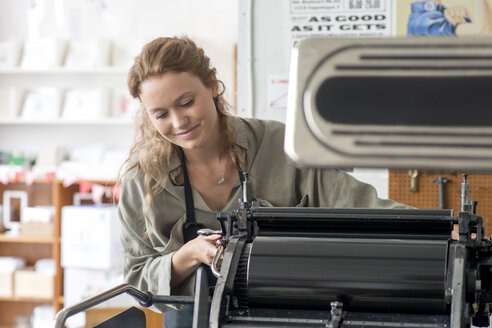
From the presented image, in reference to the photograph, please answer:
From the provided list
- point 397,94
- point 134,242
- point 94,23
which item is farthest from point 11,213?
point 397,94

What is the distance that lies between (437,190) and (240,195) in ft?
4.98

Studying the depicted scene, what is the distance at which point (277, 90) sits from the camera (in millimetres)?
3096

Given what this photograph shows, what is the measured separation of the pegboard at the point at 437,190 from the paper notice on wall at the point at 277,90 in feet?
1.98

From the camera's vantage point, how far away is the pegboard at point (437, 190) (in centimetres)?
293

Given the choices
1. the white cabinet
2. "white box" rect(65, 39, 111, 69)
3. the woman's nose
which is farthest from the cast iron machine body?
"white box" rect(65, 39, 111, 69)

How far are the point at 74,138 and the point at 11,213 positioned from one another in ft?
2.54

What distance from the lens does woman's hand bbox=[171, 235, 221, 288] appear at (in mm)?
1420

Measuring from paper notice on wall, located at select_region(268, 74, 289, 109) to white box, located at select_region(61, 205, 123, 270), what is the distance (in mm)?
1866

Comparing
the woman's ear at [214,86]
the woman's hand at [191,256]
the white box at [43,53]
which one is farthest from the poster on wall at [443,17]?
the white box at [43,53]

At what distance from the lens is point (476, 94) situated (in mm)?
365

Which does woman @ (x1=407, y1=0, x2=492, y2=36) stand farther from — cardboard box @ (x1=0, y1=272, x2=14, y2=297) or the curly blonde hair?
cardboard box @ (x1=0, y1=272, x2=14, y2=297)

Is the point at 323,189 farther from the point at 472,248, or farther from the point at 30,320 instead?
the point at 30,320

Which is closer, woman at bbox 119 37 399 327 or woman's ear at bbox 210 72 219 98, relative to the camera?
woman at bbox 119 37 399 327

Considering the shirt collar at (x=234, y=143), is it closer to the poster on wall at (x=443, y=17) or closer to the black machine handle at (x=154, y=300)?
the black machine handle at (x=154, y=300)
